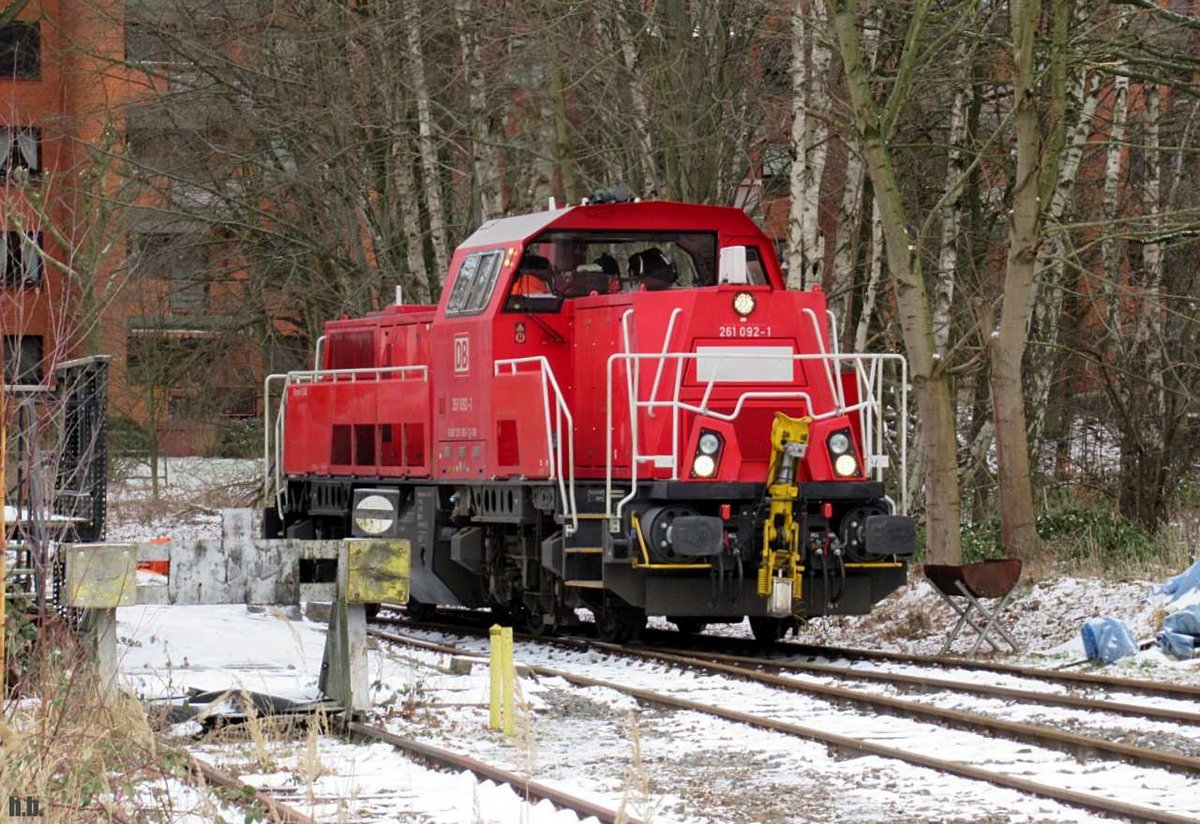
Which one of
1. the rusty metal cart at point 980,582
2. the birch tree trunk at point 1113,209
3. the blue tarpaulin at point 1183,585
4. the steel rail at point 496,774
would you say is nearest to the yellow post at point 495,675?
the steel rail at point 496,774

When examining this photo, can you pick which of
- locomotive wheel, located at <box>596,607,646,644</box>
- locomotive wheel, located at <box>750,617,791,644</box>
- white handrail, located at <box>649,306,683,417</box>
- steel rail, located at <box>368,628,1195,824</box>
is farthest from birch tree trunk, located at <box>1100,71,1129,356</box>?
steel rail, located at <box>368,628,1195,824</box>

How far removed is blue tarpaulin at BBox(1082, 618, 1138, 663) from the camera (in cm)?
1267

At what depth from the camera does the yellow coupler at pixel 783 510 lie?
12.9 metres

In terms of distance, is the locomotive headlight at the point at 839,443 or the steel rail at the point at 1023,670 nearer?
the steel rail at the point at 1023,670

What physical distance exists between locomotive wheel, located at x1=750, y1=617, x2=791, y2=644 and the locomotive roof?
3188mm

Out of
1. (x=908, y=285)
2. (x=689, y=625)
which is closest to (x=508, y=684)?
(x=689, y=625)

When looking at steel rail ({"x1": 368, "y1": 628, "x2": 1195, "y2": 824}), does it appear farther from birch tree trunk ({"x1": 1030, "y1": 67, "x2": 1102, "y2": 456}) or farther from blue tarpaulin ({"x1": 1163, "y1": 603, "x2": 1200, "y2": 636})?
birch tree trunk ({"x1": 1030, "y1": 67, "x2": 1102, "y2": 456})

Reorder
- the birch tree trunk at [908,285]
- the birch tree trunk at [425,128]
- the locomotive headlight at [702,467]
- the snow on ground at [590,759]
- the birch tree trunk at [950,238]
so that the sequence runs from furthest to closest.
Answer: the birch tree trunk at [425,128] → the birch tree trunk at [950,238] → the birch tree trunk at [908,285] → the locomotive headlight at [702,467] → the snow on ground at [590,759]

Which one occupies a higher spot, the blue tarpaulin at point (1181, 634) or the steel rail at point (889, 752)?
the blue tarpaulin at point (1181, 634)

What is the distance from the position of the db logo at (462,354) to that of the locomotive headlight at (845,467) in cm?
319

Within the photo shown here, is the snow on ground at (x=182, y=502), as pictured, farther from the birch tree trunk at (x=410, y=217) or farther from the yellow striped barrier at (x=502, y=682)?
the yellow striped barrier at (x=502, y=682)

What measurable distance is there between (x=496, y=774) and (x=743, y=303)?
614 centimetres

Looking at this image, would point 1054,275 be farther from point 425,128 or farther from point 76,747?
point 76,747

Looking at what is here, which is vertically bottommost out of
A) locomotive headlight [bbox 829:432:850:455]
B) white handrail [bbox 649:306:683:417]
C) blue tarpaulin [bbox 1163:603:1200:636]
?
blue tarpaulin [bbox 1163:603:1200:636]
